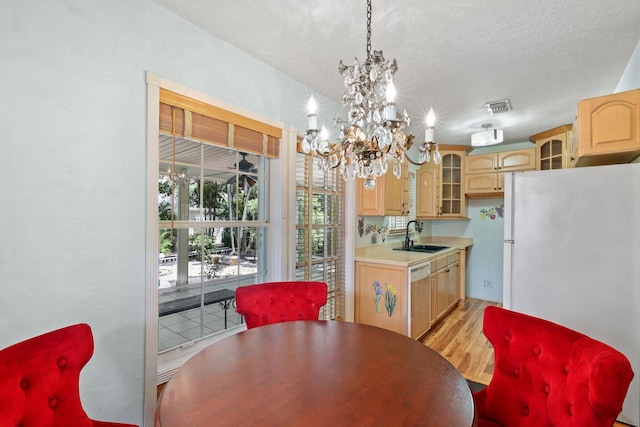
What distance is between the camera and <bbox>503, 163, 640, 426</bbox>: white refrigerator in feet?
5.57

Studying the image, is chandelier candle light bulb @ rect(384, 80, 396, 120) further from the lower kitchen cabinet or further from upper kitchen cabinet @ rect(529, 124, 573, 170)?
upper kitchen cabinet @ rect(529, 124, 573, 170)

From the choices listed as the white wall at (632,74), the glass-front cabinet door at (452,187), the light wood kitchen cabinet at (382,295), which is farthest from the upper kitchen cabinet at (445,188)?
the white wall at (632,74)

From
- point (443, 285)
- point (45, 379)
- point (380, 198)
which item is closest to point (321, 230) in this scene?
point (380, 198)

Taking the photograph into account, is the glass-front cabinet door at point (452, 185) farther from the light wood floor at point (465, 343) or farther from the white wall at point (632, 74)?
the white wall at point (632, 74)

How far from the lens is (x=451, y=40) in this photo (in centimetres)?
185

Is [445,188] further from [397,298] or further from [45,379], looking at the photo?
[45,379]

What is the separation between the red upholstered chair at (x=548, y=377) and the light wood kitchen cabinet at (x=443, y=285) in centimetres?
213

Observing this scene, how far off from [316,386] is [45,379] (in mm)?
887

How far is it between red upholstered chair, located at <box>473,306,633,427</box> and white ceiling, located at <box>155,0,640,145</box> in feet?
5.28

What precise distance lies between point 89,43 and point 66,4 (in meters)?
0.16

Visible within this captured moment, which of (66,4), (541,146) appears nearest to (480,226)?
(541,146)

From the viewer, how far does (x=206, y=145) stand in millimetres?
1985

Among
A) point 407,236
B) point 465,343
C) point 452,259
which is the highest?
point 407,236

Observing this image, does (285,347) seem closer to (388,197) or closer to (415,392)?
(415,392)
